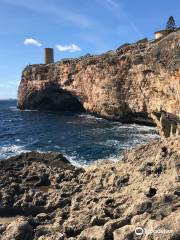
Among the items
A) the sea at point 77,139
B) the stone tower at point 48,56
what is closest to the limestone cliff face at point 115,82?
the sea at point 77,139

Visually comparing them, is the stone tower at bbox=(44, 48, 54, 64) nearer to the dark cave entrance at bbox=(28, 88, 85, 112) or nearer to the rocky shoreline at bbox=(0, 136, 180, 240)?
the dark cave entrance at bbox=(28, 88, 85, 112)

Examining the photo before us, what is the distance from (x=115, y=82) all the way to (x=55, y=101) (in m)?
27.3

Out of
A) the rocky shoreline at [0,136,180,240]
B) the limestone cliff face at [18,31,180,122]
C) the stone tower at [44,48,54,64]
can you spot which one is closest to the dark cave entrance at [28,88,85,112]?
the limestone cliff face at [18,31,180,122]

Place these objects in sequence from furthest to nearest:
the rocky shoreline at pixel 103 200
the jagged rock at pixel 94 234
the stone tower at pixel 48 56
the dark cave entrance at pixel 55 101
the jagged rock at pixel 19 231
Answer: the stone tower at pixel 48 56 → the dark cave entrance at pixel 55 101 → the jagged rock at pixel 19 231 → the rocky shoreline at pixel 103 200 → the jagged rock at pixel 94 234

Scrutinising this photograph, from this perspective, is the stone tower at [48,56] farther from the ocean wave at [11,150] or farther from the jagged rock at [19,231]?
the jagged rock at [19,231]

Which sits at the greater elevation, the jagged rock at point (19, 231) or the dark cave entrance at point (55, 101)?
the dark cave entrance at point (55, 101)

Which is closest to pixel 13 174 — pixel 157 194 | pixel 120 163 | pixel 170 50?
pixel 120 163

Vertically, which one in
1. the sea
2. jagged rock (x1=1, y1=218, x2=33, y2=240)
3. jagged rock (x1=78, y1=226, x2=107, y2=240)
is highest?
jagged rock (x1=78, y1=226, x2=107, y2=240)

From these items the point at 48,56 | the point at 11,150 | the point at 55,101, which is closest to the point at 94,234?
the point at 11,150

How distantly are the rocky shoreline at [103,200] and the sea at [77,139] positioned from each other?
1309 centimetres

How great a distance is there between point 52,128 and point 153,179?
39944 millimetres

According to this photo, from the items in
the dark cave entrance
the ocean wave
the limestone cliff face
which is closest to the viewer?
the ocean wave

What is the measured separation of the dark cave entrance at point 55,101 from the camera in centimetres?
7794

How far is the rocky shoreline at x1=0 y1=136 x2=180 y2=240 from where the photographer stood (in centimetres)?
976
